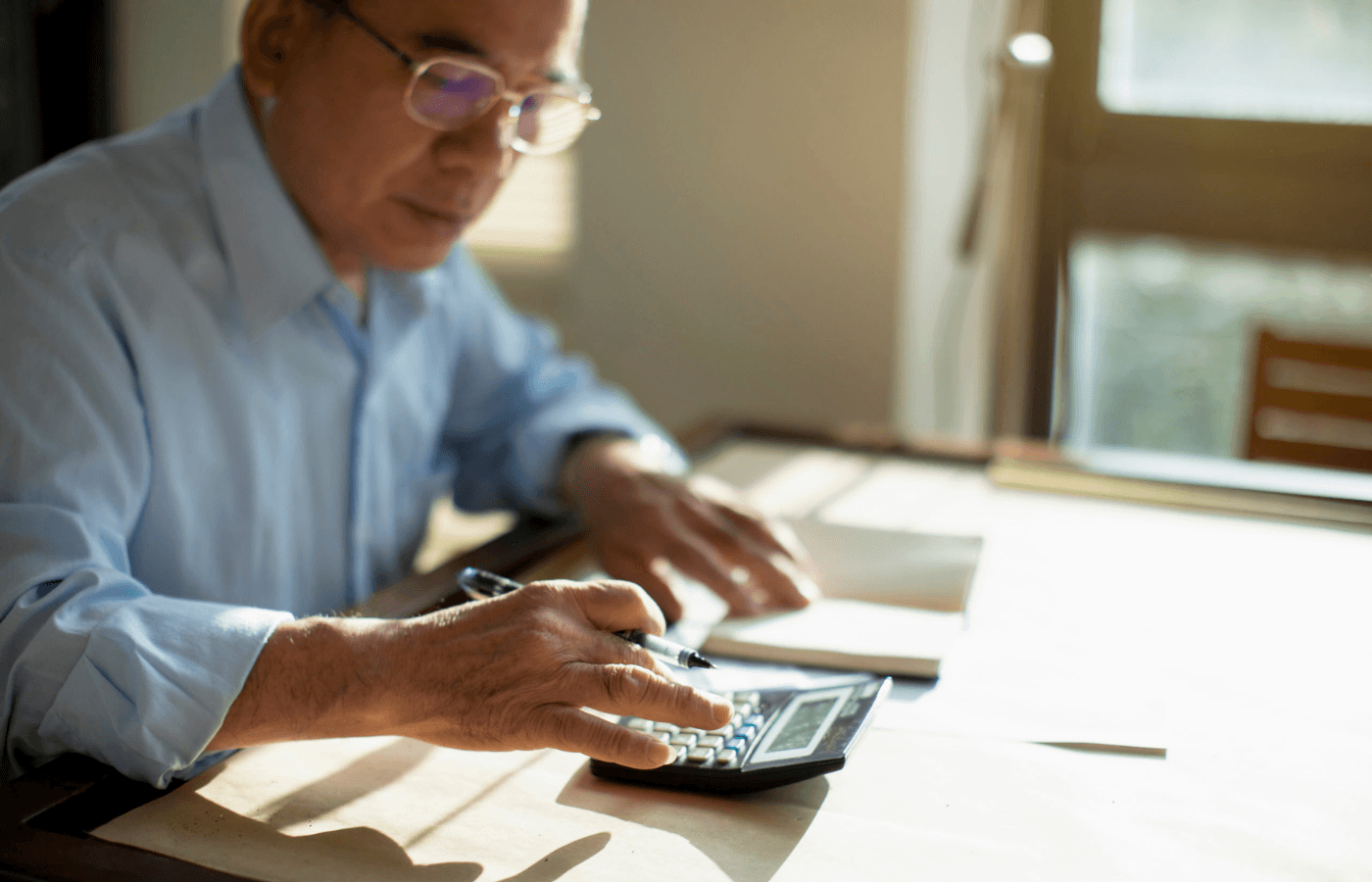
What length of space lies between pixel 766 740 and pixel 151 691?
446 millimetres

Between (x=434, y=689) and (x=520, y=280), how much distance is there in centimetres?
192

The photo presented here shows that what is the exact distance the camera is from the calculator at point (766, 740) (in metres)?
0.86

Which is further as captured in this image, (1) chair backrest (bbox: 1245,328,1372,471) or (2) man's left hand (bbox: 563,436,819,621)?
(1) chair backrest (bbox: 1245,328,1372,471)

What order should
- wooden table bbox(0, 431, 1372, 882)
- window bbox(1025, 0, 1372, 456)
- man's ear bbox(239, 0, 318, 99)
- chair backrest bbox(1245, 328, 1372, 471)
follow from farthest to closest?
window bbox(1025, 0, 1372, 456) → chair backrest bbox(1245, 328, 1372, 471) → man's ear bbox(239, 0, 318, 99) → wooden table bbox(0, 431, 1372, 882)

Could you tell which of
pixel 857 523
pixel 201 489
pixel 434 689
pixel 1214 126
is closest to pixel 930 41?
pixel 1214 126

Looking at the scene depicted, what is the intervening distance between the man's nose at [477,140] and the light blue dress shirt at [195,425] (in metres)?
0.19

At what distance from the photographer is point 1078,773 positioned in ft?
2.98

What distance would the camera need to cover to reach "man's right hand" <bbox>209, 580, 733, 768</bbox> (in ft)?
2.74

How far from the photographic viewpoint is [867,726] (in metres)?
0.92

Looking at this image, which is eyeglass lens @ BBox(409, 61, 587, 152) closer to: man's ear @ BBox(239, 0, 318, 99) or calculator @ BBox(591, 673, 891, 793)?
man's ear @ BBox(239, 0, 318, 99)

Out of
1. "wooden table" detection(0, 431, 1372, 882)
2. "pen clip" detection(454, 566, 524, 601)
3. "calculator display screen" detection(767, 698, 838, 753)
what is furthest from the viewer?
"pen clip" detection(454, 566, 524, 601)

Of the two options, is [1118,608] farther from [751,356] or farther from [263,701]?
[751,356]

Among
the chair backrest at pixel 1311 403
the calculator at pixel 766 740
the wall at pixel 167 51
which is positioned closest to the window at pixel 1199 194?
the chair backrest at pixel 1311 403

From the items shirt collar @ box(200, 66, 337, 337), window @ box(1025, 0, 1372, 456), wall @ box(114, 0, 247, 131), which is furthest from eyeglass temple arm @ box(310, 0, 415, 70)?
wall @ box(114, 0, 247, 131)
